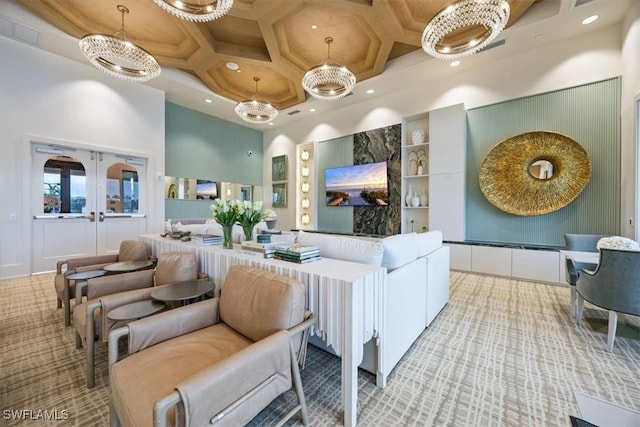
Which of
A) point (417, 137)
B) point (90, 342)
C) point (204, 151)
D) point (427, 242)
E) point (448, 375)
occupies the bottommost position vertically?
point (448, 375)

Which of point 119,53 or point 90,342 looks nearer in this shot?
point 90,342

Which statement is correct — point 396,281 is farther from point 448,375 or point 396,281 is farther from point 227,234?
point 227,234

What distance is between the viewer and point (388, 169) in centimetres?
588

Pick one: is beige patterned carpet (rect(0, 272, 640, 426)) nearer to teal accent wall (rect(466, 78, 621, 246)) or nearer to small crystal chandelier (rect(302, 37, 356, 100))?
teal accent wall (rect(466, 78, 621, 246))

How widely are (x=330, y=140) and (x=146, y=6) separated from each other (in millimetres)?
4517

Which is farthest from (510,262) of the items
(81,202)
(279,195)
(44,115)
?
(44,115)

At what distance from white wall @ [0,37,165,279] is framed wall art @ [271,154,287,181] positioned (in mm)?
3627

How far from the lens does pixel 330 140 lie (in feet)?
22.9

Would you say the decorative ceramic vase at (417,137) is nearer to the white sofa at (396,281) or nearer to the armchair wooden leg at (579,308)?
the white sofa at (396,281)

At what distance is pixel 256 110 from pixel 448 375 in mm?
5209

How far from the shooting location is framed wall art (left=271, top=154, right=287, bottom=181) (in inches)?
312

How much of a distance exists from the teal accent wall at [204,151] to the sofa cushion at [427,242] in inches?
245

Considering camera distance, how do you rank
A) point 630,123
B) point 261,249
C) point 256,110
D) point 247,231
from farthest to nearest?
point 256,110, point 630,123, point 247,231, point 261,249

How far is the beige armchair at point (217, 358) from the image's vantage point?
921 millimetres
